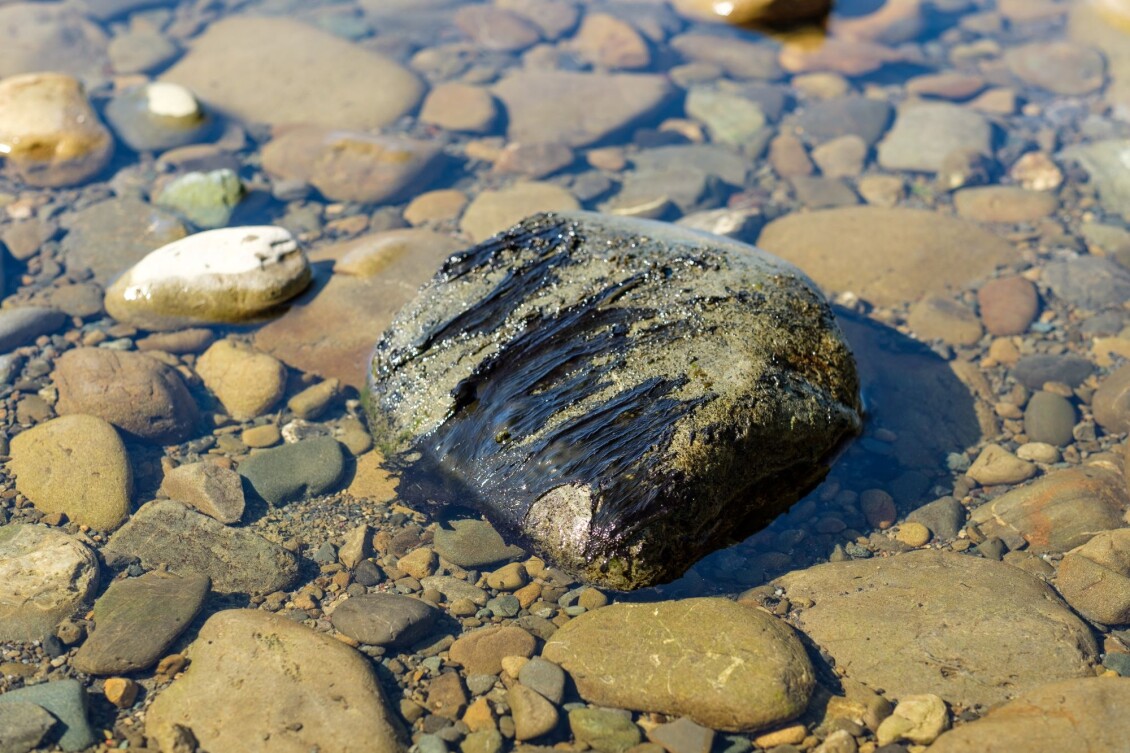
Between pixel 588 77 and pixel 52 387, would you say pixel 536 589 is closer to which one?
pixel 52 387

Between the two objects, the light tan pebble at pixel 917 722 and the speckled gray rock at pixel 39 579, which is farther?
the speckled gray rock at pixel 39 579

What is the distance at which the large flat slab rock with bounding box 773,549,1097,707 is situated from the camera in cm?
368

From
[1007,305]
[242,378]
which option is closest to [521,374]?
[242,378]

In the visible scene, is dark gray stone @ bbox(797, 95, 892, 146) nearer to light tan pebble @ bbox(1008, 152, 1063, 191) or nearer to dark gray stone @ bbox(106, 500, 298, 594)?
light tan pebble @ bbox(1008, 152, 1063, 191)

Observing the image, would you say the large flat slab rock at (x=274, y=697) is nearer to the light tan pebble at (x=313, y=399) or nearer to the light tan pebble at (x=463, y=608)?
the light tan pebble at (x=463, y=608)

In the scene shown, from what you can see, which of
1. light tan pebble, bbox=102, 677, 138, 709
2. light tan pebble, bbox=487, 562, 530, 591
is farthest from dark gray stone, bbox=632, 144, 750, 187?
light tan pebble, bbox=102, 677, 138, 709

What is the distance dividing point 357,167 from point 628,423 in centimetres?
448

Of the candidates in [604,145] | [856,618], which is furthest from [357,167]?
[856,618]

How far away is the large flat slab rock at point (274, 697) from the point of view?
11.2ft

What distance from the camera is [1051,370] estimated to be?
556 centimetres

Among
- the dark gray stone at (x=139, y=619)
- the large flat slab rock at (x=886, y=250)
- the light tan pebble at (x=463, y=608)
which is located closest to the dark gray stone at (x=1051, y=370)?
the large flat slab rock at (x=886, y=250)

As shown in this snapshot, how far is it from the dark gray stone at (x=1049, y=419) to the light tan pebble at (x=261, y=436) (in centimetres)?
442

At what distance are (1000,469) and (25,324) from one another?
602 cm

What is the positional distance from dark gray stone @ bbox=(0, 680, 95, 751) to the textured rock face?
1746mm
